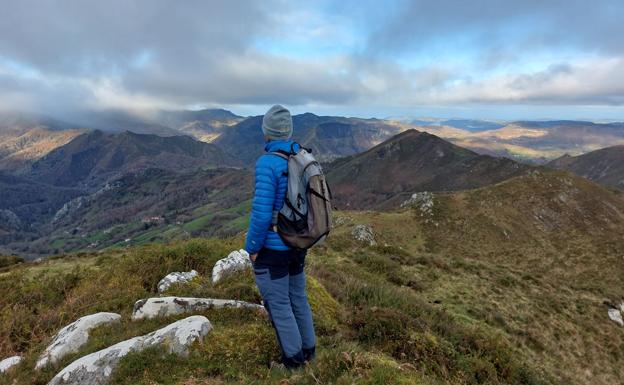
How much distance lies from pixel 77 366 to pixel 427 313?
10.8 meters

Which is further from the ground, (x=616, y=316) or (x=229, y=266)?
(x=229, y=266)

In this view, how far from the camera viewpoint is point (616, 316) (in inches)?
910

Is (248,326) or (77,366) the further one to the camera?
(248,326)

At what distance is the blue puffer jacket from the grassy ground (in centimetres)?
227

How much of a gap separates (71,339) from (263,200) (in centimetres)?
624

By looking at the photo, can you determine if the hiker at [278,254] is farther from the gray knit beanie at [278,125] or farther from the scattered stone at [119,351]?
the scattered stone at [119,351]

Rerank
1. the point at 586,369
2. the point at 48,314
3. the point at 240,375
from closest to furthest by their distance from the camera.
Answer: the point at 240,375
the point at 48,314
the point at 586,369

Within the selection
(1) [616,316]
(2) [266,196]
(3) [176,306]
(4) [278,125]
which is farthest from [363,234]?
(2) [266,196]

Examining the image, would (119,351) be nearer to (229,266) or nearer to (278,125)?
(278,125)

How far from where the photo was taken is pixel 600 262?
150ft

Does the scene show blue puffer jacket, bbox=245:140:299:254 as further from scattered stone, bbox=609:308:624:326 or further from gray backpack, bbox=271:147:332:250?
scattered stone, bbox=609:308:624:326

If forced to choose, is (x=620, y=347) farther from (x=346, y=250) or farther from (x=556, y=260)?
(x=556, y=260)

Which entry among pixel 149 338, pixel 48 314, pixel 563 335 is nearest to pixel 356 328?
pixel 149 338

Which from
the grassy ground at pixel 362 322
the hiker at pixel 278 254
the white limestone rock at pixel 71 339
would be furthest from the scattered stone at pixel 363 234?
the hiker at pixel 278 254
